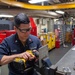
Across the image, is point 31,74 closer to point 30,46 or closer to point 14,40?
point 30,46

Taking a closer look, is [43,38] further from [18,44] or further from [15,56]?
[15,56]

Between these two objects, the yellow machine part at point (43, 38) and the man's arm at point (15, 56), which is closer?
the man's arm at point (15, 56)

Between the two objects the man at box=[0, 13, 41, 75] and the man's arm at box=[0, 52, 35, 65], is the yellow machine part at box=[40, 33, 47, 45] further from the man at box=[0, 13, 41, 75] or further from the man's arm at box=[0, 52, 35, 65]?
the man's arm at box=[0, 52, 35, 65]

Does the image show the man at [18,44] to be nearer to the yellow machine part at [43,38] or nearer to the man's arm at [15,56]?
the man's arm at [15,56]

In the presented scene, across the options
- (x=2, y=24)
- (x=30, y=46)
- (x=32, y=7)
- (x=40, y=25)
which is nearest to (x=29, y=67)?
(x=30, y=46)

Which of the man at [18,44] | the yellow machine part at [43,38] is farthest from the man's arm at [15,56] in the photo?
the yellow machine part at [43,38]

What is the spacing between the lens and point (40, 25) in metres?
9.20

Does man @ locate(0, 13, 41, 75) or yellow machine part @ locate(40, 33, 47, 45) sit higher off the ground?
man @ locate(0, 13, 41, 75)

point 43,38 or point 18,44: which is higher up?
point 18,44

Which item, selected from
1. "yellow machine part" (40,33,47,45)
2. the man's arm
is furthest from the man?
"yellow machine part" (40,33,47,45)

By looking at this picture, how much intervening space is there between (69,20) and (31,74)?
9.69 m

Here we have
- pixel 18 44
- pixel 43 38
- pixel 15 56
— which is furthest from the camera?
pixel 43 38

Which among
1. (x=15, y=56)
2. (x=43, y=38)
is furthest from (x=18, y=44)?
(x=43, y=38)

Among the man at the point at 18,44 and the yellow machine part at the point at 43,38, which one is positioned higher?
the man at the point at 18,44
